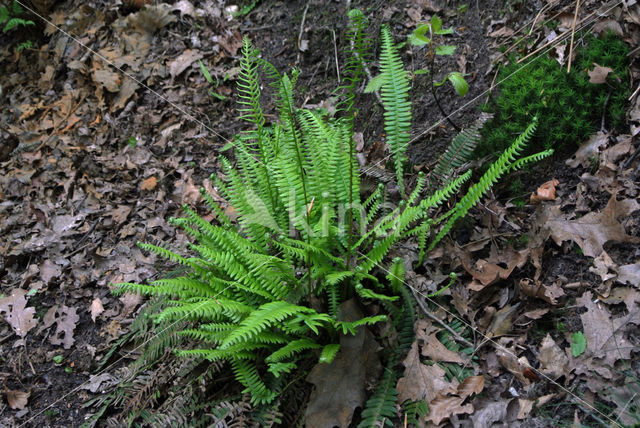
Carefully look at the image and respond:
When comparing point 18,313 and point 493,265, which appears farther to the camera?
point 18,313

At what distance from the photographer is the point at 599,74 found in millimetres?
2924

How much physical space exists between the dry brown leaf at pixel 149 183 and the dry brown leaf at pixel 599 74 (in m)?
3.70

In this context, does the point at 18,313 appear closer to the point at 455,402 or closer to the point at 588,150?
the point at 455,402

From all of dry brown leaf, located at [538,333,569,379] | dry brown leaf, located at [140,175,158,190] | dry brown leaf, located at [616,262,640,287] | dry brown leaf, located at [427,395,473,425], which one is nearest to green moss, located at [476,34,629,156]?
dry brown leaf, located at [616,262,640,287]

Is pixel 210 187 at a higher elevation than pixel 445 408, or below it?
higher

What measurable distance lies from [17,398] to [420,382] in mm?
2832

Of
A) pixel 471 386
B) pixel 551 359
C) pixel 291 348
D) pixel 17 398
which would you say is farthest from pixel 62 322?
pixel 551 359

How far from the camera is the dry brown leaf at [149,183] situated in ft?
14.9

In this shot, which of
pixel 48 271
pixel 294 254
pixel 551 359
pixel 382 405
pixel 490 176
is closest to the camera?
pixel 551 359

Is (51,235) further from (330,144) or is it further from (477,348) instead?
(477,348)

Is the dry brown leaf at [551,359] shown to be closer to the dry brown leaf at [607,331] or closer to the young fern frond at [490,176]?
the dry brown leaf at [607,331]

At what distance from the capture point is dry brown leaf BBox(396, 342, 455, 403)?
238 centimetres

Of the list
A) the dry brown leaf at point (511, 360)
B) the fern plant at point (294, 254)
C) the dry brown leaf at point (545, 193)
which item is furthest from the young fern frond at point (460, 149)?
the dry brown leaf at point (511, 360)

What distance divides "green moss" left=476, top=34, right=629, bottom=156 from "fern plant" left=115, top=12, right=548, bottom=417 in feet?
1.33
